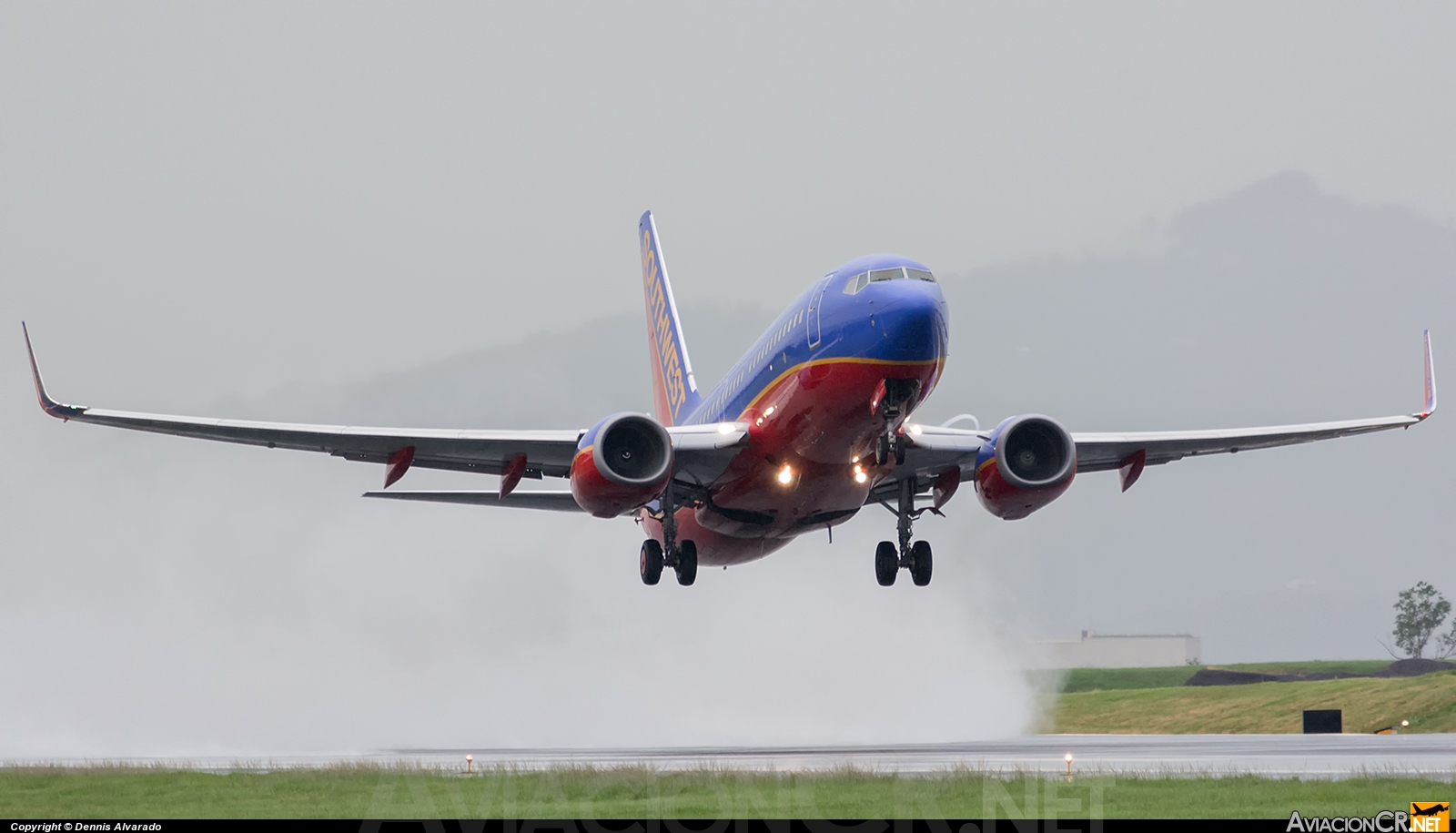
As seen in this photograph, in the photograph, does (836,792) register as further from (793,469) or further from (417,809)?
(793,469)

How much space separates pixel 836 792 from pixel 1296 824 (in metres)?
7.66

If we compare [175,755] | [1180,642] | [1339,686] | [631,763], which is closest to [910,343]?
[631,763]

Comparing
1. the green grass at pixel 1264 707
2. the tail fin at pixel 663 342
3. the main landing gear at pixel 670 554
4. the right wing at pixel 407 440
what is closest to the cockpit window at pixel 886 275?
the right wing at pixel 407 440

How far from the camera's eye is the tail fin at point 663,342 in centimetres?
4694

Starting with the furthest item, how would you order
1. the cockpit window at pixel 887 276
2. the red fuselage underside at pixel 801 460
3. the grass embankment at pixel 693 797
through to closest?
the red fuselage underside at pixel 801 460, the cockpit window at pixel 887 276, the grass embankment at pixel 693 797

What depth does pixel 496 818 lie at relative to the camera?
63.7 feet

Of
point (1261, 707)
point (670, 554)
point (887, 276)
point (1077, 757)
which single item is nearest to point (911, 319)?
point (887, 276)

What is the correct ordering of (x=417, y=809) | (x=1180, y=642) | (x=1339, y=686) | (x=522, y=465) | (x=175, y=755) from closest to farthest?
(x=417, y=809) < (x=522, y=465) < (x=175, y=755) < (x=1339, y=686) < (x=1180, y=642)

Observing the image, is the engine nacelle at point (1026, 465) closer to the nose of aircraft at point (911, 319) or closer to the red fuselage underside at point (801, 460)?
the red fuselage underside at point (801, 460)

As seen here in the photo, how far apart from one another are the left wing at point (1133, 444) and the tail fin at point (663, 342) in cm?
1212

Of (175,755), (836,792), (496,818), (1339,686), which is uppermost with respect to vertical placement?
(496,818)

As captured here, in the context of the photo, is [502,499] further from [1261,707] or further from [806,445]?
[1261,707]

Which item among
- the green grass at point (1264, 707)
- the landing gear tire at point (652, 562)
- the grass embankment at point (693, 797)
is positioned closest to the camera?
the grass embankment at point (693, 797)

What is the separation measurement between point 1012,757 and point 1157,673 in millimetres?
80675
